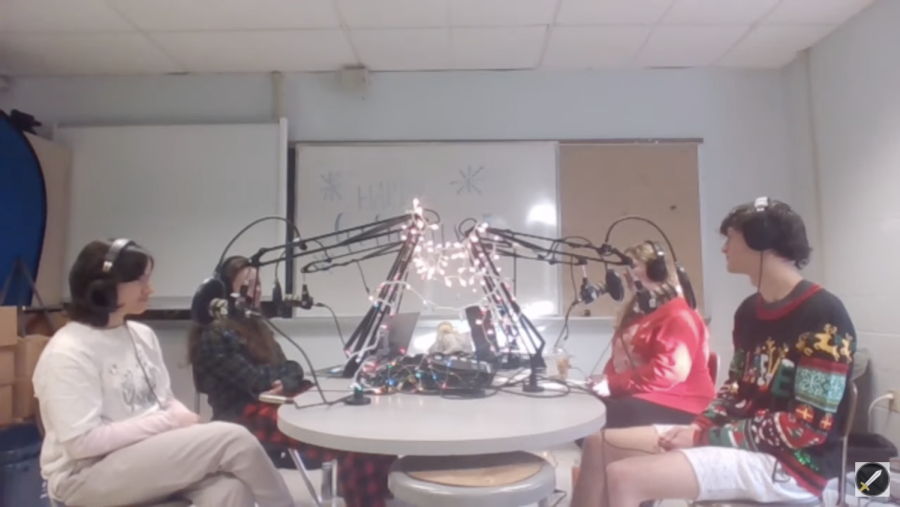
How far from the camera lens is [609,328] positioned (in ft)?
11.7

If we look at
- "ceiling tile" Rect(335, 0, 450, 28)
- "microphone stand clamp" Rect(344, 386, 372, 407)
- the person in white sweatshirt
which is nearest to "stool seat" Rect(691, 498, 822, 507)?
"microphone stand clamp" Rect(344, 386, 372, 407)

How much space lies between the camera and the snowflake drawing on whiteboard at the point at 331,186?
361cm

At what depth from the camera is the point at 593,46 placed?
3311 millimetres

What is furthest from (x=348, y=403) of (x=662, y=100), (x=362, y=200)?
(x=662, y=100)

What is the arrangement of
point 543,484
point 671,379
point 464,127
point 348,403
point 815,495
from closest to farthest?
point 543,484 < point 815,495 < point 348,403 < point 671,379 < point 464,127

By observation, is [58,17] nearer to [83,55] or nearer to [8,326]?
[83,55]

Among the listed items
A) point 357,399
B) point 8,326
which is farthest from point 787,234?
point 8,326

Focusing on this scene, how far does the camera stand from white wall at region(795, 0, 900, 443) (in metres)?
2.77

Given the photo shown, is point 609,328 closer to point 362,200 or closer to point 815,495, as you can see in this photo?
point 362,200

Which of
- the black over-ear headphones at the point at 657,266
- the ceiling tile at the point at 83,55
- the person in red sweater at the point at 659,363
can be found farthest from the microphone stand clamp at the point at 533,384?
the ceiling tile at the point at 83,55

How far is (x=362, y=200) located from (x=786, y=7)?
246 centimetres

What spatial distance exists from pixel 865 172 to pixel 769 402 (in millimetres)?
2081

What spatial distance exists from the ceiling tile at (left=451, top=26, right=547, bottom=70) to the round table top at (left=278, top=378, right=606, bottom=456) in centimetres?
210

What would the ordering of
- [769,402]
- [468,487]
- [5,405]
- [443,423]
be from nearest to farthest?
1. [468,487]
2. [443,423]
3. [769,402]
4. [5,405]
